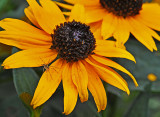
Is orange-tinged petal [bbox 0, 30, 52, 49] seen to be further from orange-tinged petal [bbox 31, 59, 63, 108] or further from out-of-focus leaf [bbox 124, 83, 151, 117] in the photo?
out-of-focus leaf [bbox 124, 83, 151, 117]

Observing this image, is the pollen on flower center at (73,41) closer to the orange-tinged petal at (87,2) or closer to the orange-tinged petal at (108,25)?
the orange-tinged petal at (108,25)

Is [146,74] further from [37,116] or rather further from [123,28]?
[37,116]

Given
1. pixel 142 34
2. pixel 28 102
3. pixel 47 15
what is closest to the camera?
pixel 28 102

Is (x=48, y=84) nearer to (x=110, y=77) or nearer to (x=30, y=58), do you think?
(x=30, y=58)

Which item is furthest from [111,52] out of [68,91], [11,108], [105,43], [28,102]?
[11,108]

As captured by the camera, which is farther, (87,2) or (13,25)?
(87,2)

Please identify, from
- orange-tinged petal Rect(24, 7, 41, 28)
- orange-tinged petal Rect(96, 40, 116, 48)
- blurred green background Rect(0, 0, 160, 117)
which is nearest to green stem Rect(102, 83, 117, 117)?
blurred green background Rect(0, 0, 160, 117)
